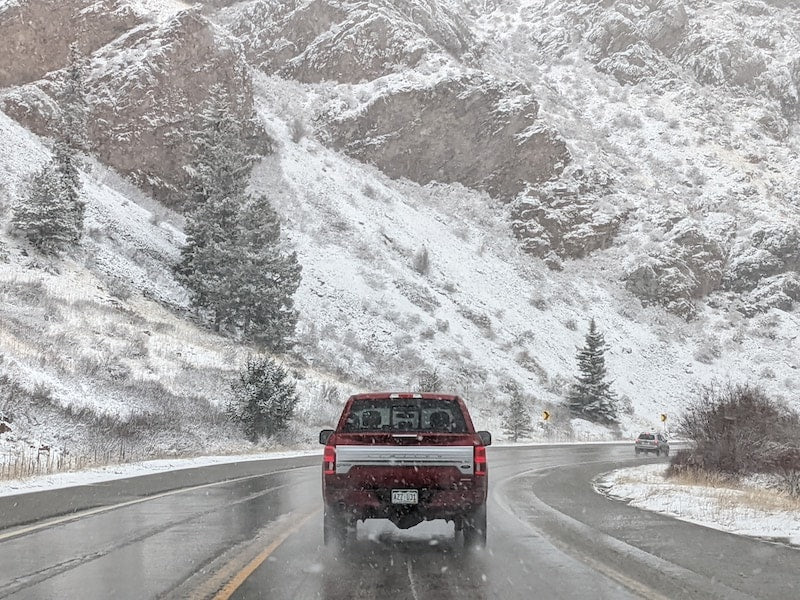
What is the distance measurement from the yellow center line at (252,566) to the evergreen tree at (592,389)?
1615 inches

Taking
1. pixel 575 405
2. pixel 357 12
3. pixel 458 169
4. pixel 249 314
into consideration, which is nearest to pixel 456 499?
pixel 249 314

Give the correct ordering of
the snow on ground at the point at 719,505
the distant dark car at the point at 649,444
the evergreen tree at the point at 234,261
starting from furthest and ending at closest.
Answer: the evergreen tree at the point at 234,261, the distant dark car at the point at 649,444, the snow on ground at the point at 719,505

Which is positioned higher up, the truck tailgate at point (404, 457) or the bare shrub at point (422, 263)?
the bare shrub at point (422, 263)

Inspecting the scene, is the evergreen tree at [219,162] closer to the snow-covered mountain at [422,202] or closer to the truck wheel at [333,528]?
the snow-covered mountain at [422,202]

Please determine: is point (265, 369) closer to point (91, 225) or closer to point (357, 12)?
point (91, 225)

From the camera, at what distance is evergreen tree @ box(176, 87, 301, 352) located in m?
38.5

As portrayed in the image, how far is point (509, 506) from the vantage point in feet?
43.5

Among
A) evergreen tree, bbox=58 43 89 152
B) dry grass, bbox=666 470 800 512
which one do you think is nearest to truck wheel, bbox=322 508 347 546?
dry grass, bbox=666 470 800 512

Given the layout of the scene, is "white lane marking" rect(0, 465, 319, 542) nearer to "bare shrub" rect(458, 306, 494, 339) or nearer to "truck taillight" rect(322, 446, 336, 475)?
"truck taillight" rect(322, 446, 336, 475)

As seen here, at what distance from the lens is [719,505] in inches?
507

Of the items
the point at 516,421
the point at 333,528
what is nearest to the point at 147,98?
the point at 516,421

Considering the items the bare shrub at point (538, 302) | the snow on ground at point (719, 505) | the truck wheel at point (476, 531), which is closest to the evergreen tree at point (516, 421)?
the bare shrub at point (538, 302)

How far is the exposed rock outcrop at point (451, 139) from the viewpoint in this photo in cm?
6831

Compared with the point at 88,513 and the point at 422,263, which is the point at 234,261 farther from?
the point at 88,513
